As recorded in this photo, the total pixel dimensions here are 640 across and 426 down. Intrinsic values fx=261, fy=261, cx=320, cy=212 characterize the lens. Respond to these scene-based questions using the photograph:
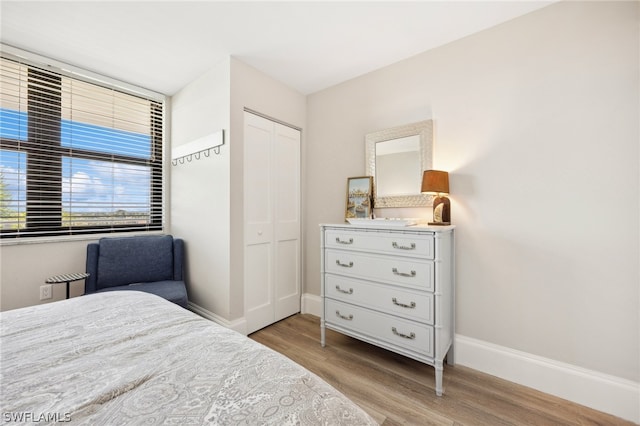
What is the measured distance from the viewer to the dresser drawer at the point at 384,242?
1.75 metres

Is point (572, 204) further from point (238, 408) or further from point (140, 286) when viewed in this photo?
point (140, 286)

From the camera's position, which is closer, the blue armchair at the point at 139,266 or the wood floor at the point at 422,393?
the wood floor at the point at 422,393

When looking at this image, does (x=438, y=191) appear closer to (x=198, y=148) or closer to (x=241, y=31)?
(x=241, y=31)

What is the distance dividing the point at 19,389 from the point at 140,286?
1928mm

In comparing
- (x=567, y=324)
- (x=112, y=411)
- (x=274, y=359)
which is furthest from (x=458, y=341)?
(x=112, y=411)

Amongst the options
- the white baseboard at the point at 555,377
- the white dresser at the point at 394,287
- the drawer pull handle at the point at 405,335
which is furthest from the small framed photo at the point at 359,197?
the white baseboard at the point at 555,377

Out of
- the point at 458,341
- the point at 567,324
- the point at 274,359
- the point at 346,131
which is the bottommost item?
the point at 458,341

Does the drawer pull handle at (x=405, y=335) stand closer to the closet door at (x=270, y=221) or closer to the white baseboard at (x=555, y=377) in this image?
the white baseboard at (x=555, y=377)

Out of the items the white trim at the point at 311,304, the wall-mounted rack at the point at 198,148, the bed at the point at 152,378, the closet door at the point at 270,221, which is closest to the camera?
the bed at the point at 152,378

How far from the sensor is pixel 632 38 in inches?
59.5

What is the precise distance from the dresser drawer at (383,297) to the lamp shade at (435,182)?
75 cm

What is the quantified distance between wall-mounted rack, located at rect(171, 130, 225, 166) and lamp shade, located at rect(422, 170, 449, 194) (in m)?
1.74

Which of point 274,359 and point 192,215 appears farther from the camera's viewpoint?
point 192,215

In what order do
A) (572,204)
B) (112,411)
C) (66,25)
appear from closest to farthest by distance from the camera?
(112,411) < (572,204) < (66,25)
